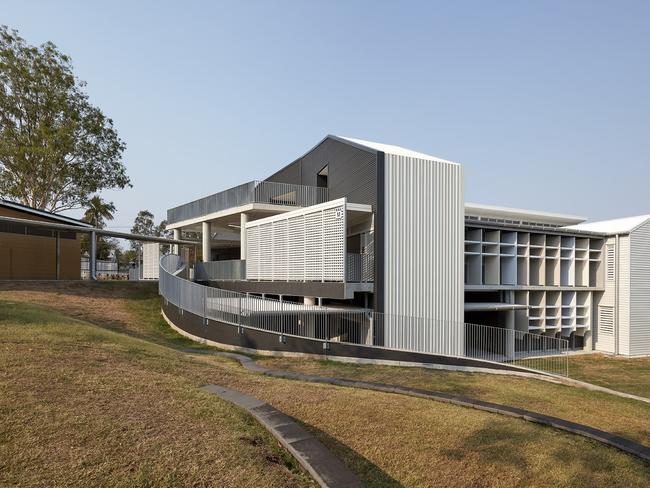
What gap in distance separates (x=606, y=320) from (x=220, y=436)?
26082mm

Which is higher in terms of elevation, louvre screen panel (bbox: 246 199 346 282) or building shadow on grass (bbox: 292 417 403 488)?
louvre screen panel (bbox: 246 199 346 282)

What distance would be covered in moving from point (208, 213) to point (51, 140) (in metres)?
13.4

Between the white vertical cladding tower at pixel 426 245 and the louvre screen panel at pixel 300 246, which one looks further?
the white vertical cladding tower at pixel 426 245

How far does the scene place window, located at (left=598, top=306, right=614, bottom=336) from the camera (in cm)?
2311

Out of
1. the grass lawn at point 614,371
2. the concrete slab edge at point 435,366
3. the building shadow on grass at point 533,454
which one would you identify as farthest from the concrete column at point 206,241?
the building shadow on grass at point 533,454

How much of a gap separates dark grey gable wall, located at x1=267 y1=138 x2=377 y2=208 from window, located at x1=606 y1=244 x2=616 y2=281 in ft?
55.6

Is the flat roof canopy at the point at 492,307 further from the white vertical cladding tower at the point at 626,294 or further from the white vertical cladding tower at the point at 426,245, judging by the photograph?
the white vertical cladding tower at the point at 626,294

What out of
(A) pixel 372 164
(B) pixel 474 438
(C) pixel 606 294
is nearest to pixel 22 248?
(A) pixel 372 164

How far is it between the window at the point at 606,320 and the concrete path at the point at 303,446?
81.3 ft

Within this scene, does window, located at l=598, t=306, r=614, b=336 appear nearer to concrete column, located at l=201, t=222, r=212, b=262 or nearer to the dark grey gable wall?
the dark grey gable wall

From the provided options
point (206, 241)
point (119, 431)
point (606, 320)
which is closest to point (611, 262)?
point (606, 320)

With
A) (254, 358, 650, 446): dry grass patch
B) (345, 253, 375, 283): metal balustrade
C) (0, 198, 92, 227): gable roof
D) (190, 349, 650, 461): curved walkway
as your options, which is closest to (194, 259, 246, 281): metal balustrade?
(345, 253, 375, 283): metal balustrade

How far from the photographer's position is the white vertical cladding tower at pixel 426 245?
50.4 feet

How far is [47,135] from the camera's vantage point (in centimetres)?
2769
